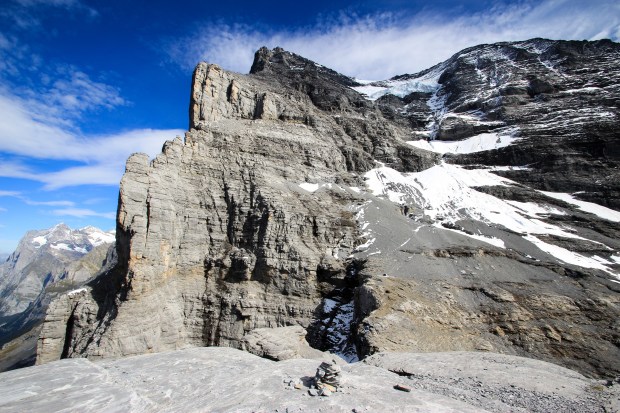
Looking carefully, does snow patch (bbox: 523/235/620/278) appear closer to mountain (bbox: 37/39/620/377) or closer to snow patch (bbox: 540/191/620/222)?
mountain (bbox: 37/39/620/377)

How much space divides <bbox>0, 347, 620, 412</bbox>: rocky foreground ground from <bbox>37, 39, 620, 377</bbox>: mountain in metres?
4.91

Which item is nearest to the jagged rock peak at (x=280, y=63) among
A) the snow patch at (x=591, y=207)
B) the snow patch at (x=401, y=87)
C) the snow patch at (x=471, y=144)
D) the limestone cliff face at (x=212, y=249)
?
the snow patch at (x=401, y=87)

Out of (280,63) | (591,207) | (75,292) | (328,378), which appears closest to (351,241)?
(328,378)

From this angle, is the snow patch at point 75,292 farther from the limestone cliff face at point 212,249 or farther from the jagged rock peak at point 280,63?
the jagged rock peak at point 280,63

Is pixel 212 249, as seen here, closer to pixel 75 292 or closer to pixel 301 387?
pixel 75 292

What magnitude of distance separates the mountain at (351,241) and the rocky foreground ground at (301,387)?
4.91 m

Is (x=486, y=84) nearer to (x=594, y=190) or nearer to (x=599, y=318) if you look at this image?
(x=594, y=190)

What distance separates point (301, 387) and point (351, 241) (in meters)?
24.8

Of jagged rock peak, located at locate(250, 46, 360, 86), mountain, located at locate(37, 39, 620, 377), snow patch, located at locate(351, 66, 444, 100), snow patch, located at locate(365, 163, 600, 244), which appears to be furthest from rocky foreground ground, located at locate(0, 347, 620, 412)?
snow patch, located at locate(351, 66, 444, 100)

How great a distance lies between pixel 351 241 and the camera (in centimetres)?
3841

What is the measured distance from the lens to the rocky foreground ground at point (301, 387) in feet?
44.0

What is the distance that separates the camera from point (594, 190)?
5053 cm

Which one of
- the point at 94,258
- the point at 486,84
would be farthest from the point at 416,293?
the point at 94,258

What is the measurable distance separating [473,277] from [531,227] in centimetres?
1827
